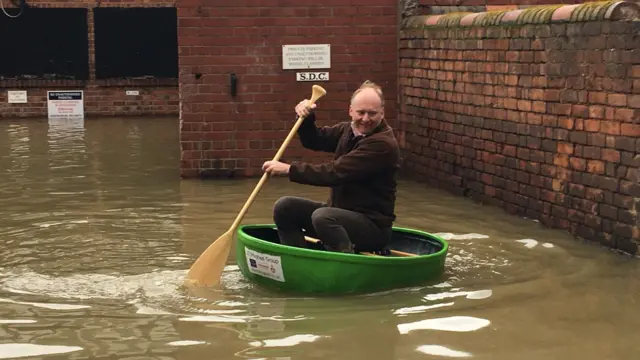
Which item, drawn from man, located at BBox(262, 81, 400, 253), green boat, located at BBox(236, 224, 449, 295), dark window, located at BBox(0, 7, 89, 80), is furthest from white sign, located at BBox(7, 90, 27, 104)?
green boat, located at BBox(236, 224, 449, 295)

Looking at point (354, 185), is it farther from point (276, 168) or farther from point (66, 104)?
point (66, 104)

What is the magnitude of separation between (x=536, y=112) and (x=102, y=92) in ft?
44.2

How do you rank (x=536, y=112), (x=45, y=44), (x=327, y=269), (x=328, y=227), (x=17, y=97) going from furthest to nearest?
(x=45, y=44) → (x=17, y=97) → (x=536, y=112) → (x=328, y=227) → (x=327, y=269)

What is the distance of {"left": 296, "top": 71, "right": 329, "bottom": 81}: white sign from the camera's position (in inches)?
436

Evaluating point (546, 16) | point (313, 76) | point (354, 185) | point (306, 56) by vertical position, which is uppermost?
point (546, 16)

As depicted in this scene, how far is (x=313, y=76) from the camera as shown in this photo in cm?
1109

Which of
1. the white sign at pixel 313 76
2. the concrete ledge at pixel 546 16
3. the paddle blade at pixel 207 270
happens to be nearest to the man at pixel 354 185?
the paddle blade at pixel 207 270

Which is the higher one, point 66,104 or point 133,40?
point 133,40

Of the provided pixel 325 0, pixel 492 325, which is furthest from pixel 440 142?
pixel 492 325

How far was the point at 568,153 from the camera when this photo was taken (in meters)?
7.68

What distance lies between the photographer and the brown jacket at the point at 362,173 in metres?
5.82

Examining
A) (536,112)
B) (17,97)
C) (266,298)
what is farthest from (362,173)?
(17,97)

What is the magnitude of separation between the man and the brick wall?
6.64ft

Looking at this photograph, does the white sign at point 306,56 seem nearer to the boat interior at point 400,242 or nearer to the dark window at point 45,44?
the boat interior at point 400,242
